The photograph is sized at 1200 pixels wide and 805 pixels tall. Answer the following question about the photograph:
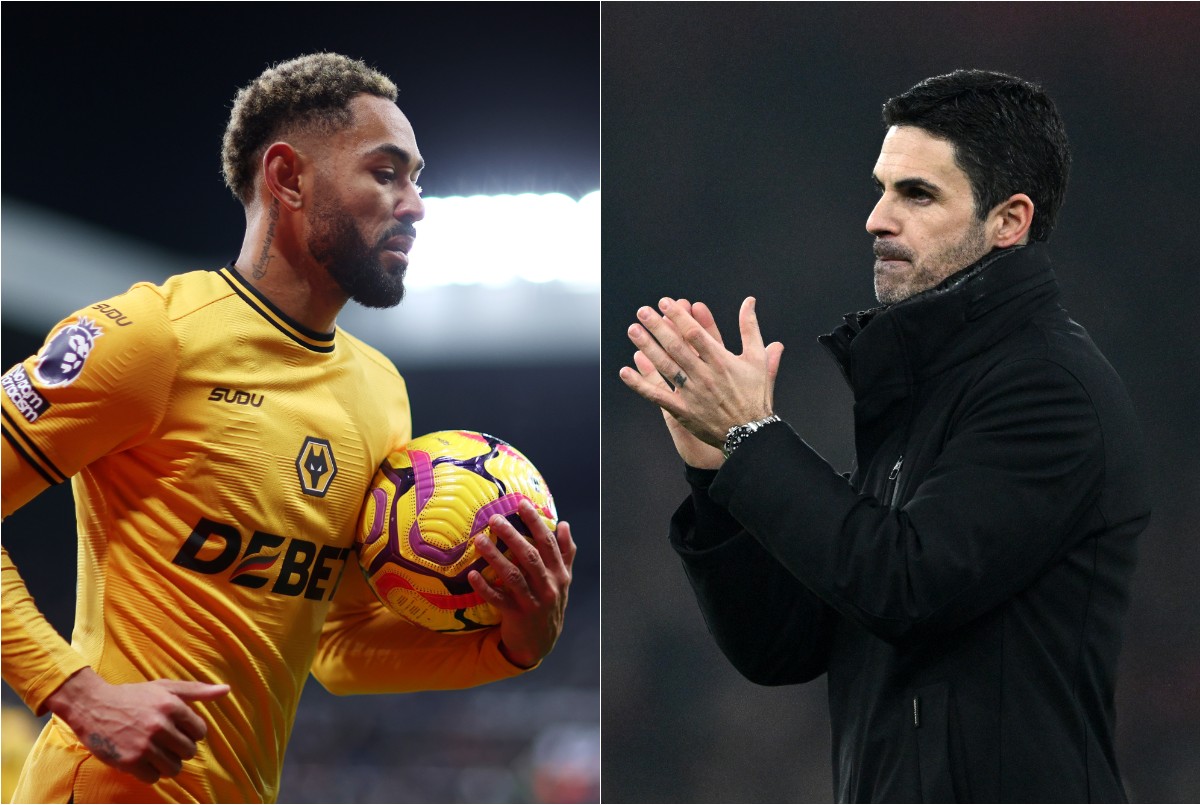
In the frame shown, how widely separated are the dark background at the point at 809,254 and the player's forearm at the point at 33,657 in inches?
83.2

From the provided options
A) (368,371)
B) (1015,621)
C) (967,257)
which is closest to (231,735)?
(368,371)

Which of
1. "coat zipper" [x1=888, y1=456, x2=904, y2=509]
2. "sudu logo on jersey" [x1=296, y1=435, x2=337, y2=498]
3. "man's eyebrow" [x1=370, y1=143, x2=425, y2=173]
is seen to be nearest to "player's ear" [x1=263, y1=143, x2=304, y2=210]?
"man's eyebrow" [x1=370, y1=143, x2=425, y2=173]

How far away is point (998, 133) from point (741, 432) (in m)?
0.80

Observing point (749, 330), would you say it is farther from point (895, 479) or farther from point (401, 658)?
point (401, 658)

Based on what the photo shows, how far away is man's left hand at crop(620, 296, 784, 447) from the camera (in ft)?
6.23

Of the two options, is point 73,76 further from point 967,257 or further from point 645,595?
point 967,257

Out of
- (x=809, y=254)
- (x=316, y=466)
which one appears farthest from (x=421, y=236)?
(x=316, y=466)

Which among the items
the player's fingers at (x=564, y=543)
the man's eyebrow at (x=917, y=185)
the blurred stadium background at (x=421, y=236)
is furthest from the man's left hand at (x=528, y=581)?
the blurred stadium background at (x=421, y=236)

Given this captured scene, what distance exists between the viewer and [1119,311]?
351cm

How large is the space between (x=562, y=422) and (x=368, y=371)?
7292mm

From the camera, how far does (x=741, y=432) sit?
1858mm

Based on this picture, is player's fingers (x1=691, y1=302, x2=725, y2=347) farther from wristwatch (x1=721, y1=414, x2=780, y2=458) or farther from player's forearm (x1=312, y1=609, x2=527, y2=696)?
player's forearm (x1=312, y1=609, x2=527, y2=696)

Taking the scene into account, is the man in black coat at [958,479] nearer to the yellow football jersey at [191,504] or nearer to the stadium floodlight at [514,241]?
the yellow football jersey at [191,504]

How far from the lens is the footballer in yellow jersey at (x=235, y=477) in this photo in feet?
6.37
